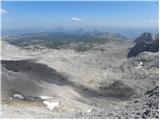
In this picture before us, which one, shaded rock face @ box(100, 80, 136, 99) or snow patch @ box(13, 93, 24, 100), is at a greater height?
snow patch @ box(13, 93, 24, 100)

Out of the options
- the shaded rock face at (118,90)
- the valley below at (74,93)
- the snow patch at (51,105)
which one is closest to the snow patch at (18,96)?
the valley below at (74,93)

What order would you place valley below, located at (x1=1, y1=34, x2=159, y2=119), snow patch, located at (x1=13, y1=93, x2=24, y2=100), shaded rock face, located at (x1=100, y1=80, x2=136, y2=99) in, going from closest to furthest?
valley below, located at (x1=1, y1=34, x2=159, y2=119) → snow patch, located at (x1=13, y1=93, x2=24, y2=100) → shaded rock face, located at (x1=100, y1=80, x2=136, y2=99)

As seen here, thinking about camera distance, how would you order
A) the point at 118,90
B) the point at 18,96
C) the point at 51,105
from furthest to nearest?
the point at 118,90 → the point at 18,96 → the point at 51,105

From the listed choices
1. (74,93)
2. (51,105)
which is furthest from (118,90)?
(51,105)

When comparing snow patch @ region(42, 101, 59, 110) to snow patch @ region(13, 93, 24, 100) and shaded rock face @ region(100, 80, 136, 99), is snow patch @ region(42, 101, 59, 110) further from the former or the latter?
shaded rock face @ region(100, 80, 136, 99)

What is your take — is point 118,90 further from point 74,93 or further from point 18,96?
point 18,96

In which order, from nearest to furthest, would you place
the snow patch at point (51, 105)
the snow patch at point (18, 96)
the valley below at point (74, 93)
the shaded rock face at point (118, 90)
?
1. the valley below at point (74, 93)
2. the snow patch at point (51, 105)
3. the snow patch at point (18, 96)
4. the shaded rock face at point (118, 90)

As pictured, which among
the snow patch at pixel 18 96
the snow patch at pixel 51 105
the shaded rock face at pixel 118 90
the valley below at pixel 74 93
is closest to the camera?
the valley below at pixel 74 93

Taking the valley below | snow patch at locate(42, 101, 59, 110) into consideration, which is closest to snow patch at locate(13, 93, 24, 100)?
the valley below

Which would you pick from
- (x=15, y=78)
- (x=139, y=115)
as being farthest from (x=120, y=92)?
(x=139, y=115)

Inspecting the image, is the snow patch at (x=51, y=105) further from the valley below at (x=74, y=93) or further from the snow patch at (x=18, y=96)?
the snow patch at (x=18, y=96)

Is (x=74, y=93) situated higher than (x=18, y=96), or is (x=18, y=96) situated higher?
(x=18, y=96)
